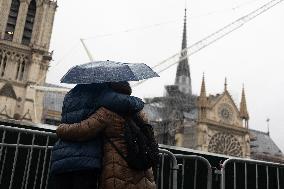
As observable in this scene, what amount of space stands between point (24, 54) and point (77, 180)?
146 feet

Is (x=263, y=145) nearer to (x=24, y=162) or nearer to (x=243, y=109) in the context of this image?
(x=243, y=109)

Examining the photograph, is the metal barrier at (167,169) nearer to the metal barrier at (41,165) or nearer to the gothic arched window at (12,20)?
the metal barrier at (41,165)

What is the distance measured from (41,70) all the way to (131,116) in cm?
4476

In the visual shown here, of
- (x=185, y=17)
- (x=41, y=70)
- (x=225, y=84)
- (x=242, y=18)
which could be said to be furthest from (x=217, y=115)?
(x=185, y=17)

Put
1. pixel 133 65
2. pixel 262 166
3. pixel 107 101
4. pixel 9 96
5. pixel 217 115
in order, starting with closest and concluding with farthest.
A: 1. pixel 107 101
2. pixel 133 65
3. pixel 262 166
4. pixel 9 96
5. pixel 217 115

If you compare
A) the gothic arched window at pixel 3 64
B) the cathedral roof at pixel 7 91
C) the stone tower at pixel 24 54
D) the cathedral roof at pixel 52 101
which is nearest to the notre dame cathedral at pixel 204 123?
the cathedral roof at pixel 52 101

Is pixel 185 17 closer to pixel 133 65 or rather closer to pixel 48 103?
pixel 48 103

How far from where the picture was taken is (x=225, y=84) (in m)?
54.0

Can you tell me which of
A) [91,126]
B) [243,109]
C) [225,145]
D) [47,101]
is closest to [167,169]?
[91,126]

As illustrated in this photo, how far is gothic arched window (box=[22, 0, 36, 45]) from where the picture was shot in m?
47.1

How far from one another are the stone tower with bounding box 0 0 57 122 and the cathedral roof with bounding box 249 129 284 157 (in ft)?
112

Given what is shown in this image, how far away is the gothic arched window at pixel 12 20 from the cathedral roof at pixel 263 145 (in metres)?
38.3

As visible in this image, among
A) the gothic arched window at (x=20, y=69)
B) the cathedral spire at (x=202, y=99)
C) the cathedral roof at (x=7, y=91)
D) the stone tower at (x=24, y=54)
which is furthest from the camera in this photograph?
the cathedral spire at (x=202, y=99)

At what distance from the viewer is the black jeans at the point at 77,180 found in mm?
3295
